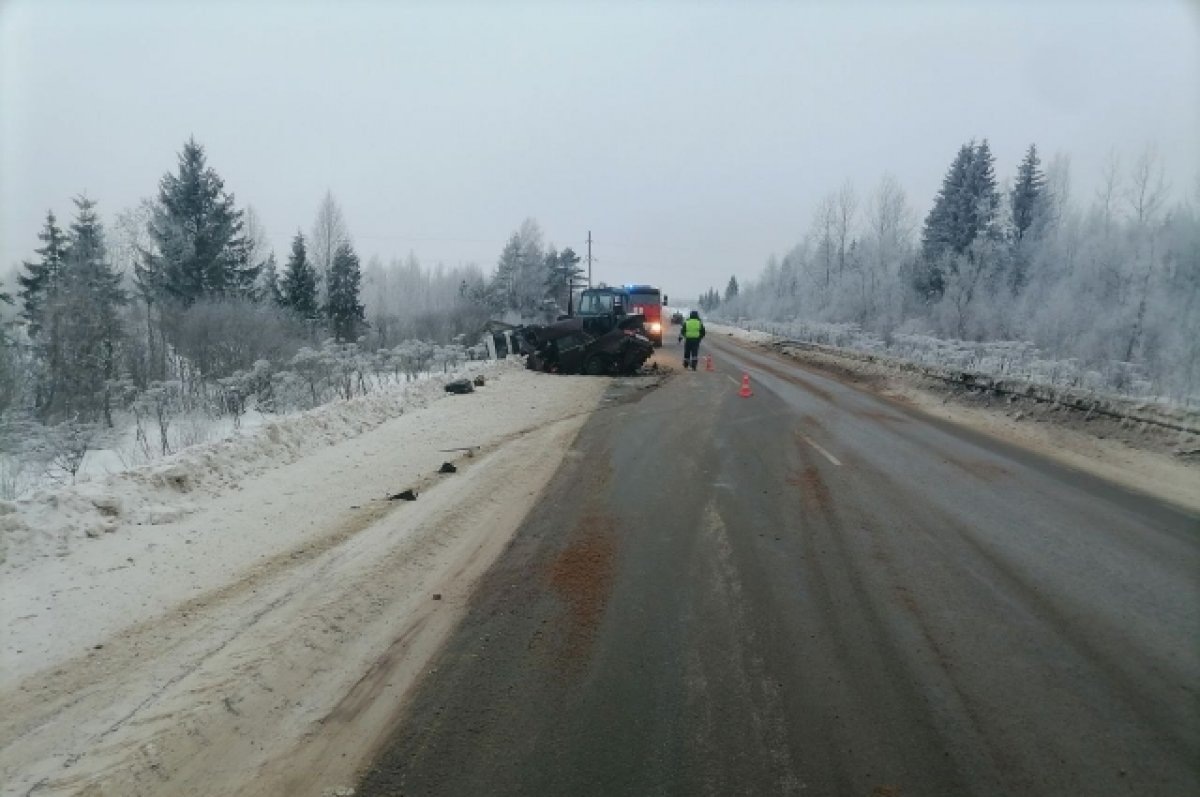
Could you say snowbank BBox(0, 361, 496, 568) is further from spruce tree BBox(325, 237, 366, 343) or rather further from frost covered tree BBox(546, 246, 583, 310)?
frost covered tree BBox(546, 246, 583, 310)

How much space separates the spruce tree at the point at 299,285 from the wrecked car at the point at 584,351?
2505cm

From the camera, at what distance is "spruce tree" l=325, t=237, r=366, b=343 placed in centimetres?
4408

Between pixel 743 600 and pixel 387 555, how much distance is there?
127 inches

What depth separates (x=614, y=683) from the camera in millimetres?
3727

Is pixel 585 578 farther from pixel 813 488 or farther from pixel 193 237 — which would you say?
pixel 193 237

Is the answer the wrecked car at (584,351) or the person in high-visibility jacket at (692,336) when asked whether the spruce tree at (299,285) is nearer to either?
the wrecked car at (584,351)

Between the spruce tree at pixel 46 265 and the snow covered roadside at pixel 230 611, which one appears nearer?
the snow covered roadside at pixel 230 611

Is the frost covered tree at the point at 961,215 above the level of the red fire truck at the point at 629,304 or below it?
above

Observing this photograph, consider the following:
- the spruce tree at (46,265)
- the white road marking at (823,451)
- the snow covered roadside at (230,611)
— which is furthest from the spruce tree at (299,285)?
the white road marking at (823,451)

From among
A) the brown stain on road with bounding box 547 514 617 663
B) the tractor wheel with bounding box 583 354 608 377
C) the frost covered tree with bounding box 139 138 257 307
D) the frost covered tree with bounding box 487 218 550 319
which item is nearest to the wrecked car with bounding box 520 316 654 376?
the tractor wheel with bounding box 583 354 608 377

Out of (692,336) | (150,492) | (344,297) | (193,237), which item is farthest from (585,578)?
(344,297)

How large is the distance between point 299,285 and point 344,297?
21.2ft

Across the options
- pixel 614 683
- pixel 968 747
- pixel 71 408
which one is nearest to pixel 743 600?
pixel 614 683

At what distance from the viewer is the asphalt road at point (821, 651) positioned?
304 centimetres
